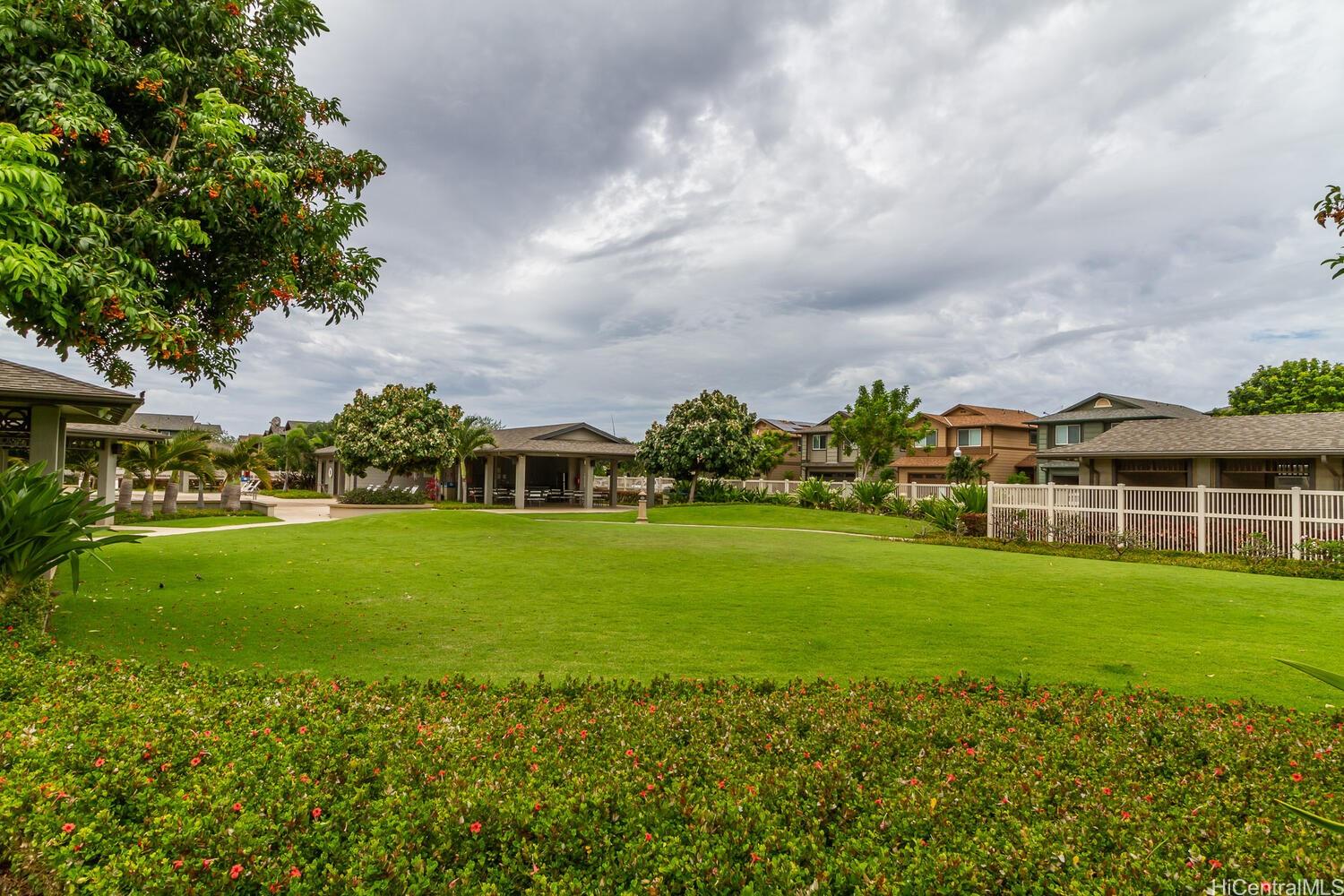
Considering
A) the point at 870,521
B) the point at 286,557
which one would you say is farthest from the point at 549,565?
the point at 870,521

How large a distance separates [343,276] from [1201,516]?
18206mm

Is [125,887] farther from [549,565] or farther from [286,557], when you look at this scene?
[286,557]

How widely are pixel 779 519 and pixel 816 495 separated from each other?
5.13 meters

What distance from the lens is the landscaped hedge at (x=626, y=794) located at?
7.87 feet

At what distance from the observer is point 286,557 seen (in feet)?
43.0

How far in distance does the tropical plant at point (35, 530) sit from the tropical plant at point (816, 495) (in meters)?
27.9

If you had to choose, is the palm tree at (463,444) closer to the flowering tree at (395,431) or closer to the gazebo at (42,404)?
the flowering tree at (395,431)

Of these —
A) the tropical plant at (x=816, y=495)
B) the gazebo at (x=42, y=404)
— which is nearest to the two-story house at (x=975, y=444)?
the tropical plant at (x=816, y=495)

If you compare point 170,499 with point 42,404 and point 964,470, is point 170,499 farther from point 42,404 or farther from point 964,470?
point 964,470

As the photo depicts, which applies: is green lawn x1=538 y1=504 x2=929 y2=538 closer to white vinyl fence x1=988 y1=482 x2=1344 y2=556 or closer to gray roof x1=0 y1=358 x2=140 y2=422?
white vinyl fence x1=988 y1=482 x2=1344 y2=556

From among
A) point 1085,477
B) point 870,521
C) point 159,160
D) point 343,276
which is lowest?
point 870,521

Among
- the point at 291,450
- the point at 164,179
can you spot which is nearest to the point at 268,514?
the point at 164,179

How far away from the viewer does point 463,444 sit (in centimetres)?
3697

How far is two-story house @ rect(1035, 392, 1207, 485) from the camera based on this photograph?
38.3m
